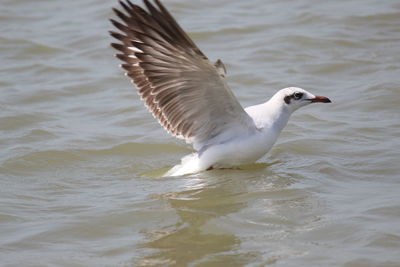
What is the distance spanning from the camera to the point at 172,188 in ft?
22.4

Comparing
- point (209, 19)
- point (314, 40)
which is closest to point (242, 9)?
point (209, 19)

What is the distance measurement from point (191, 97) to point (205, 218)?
1282 millimetres

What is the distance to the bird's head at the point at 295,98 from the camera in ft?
23.9

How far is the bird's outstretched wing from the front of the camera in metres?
6.22

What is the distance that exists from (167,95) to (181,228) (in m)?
1.49

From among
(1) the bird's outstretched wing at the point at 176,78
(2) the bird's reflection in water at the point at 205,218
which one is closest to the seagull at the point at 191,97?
(1) the bird's outstretched wing at the point at 176,78

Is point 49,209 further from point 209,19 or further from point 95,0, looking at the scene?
point 95,0

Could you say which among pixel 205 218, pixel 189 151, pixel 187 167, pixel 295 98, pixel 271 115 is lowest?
pixel 205 218

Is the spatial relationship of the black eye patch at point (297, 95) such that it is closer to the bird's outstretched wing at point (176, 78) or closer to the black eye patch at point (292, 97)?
the black eye patch at point (292, 97)

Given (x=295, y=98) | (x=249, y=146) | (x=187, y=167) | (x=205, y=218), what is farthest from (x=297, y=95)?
(x=205, y=218)

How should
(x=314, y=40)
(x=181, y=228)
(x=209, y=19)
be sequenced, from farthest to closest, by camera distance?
(x=209, y=19) → (x=314, y=40) → (x=181, y=228)

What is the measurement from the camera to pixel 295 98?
288 inches

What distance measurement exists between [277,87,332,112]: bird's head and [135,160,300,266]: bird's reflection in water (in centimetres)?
70

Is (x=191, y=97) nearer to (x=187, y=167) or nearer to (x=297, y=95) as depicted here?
(x=187, y=167)
